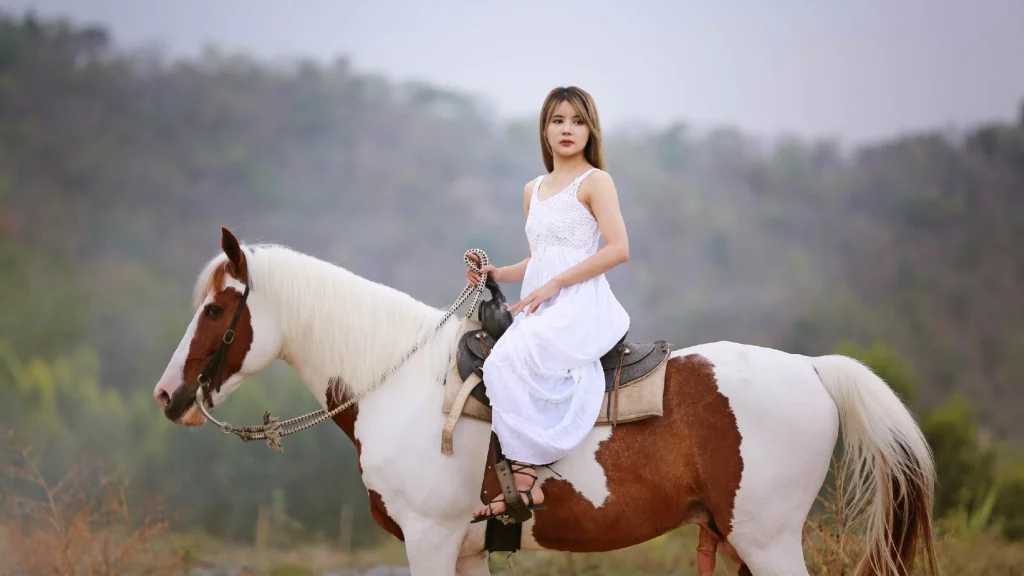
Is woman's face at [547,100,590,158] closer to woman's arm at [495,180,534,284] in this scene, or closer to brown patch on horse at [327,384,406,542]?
woman's arm at [495,180,534,284]

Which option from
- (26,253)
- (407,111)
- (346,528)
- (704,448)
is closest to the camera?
(704,448)

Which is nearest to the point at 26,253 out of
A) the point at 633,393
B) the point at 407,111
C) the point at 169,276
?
the point at 169,276

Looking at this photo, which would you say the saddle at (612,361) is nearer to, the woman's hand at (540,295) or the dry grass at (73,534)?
the woman's hand at (540,295)

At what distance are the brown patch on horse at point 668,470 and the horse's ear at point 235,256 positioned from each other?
0.99 meters

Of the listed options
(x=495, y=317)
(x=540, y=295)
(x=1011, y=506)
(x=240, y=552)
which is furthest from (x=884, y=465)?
(x=240, y=552)

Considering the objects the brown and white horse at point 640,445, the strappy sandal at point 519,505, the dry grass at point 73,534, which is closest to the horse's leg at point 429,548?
the brown and white horse at point 640,445

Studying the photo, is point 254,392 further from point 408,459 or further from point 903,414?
point 903,414

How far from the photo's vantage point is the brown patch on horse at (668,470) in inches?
88.3

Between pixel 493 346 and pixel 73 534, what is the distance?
2.97 meters

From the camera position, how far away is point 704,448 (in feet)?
7.38

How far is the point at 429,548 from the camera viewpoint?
2.27 meters

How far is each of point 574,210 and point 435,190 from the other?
5961 millimetres

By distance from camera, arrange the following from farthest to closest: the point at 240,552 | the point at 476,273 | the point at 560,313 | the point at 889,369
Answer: the point at 240,552 → the point at 889,369 → the point at 476,273 → the point at 560,313

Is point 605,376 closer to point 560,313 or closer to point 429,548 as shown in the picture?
point 560,313
